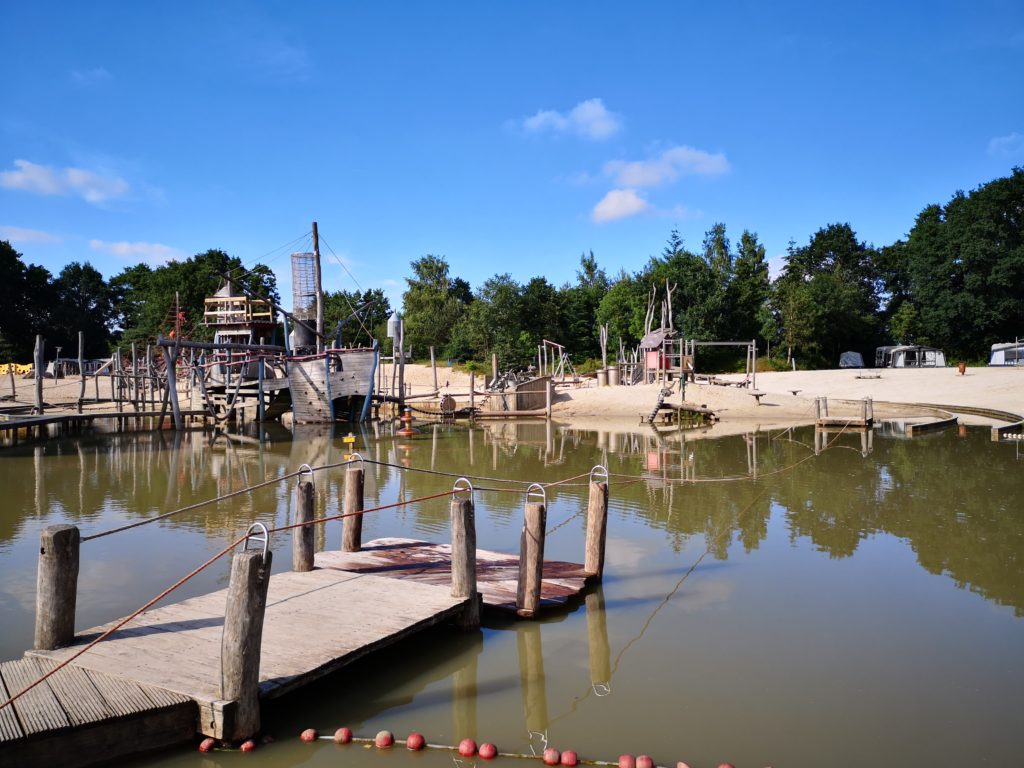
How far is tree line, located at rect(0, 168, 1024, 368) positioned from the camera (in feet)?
164

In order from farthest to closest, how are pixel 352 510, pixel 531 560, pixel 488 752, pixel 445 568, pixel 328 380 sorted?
A: pixel 328 380 → pixel 352 510 → pixel 445 568 → pixel 531 560 → pixel 488 752

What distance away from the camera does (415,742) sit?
553cm

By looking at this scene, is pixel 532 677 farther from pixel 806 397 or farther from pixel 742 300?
pixel 742 300

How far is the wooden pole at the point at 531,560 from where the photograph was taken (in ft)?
25.5

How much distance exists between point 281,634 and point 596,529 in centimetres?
408

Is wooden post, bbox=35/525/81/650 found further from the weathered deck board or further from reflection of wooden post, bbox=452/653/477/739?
the weathered deck board

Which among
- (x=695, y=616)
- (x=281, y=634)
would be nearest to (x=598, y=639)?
(x=695, y=616)

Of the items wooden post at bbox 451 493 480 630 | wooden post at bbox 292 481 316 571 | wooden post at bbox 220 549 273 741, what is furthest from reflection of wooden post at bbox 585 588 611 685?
wooden post at bbox 292 481 316 571

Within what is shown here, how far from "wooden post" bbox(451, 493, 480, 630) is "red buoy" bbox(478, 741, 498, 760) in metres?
2.08

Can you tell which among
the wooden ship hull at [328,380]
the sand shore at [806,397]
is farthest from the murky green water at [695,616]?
the sand shore at [806,397]

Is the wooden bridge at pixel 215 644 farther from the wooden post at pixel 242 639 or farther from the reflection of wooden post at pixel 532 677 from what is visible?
the reflection of wooden post at pixel 532 677

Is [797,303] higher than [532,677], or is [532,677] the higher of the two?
[797,303]

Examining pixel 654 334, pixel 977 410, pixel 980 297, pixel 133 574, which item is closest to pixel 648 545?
pixel 133 574

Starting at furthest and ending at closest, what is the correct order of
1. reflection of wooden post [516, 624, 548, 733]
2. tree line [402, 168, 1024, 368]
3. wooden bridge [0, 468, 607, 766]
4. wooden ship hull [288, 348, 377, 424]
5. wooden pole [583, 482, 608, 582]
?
tree line [402, 168, 1024, 368] → wooden ship hull [288, 348, 377, 424] → wooden pole [583, 482, 608, 582] → reflection of wooden post [516, 624, 548, 733] → wooden bridge [0, 468, 607, 766]
